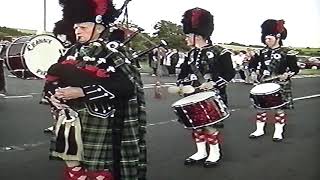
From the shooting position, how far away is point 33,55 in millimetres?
2586

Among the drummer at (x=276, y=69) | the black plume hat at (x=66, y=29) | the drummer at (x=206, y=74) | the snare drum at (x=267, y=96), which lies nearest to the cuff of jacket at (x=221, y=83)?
the drummer at (x=206, y=74)

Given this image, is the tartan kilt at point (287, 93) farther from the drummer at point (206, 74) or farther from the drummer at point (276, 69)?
the drummer at point (206, 74)

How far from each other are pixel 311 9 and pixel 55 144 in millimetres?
1190

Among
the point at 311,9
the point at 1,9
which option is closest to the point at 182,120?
the point at 311,9

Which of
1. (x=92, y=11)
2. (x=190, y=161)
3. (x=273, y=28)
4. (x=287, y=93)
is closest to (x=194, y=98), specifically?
(x=190, y=161)

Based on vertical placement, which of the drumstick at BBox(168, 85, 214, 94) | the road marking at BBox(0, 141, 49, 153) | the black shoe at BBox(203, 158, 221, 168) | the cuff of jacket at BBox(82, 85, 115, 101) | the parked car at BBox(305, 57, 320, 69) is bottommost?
the black shoe at BBox(203, 158, 221, 168)

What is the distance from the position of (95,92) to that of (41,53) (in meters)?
0.80

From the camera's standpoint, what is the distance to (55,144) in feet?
6.31

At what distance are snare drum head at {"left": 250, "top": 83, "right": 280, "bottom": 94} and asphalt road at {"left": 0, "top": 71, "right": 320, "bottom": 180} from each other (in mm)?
77

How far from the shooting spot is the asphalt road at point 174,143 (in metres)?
2.62

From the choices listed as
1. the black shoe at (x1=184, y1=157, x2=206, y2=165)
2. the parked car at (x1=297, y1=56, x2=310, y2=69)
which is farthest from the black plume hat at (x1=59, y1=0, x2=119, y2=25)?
the black shoe at (x1=184, y1=157, x2=206, y2=165)

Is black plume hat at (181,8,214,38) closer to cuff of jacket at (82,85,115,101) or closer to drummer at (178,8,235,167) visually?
drummer at (178,8,235,167)

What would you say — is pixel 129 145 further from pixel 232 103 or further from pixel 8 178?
pixel 232 103

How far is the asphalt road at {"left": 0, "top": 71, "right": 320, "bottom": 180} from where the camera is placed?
262 cm
